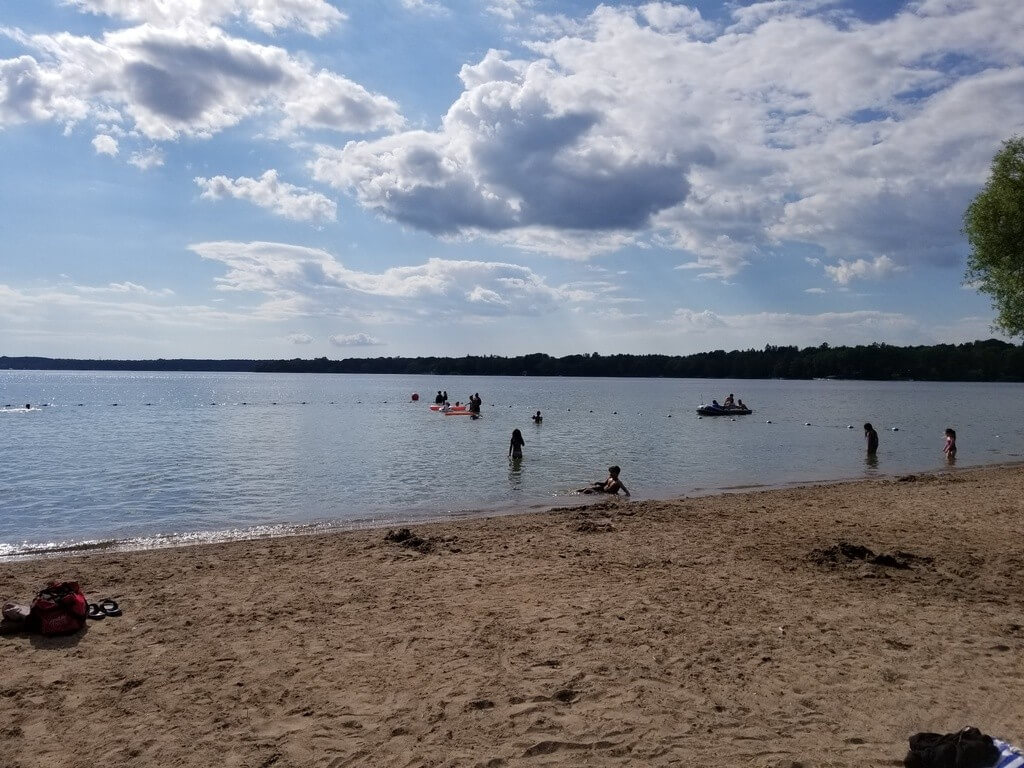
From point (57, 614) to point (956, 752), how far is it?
770cm

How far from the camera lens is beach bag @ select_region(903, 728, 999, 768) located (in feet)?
14.3

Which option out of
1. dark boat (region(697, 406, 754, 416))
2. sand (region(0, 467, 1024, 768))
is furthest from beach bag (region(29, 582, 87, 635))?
dark boat (region(697, 406, 754, 416))

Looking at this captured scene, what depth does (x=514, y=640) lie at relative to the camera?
22.8ft

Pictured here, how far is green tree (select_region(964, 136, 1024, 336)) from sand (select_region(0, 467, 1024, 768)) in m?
13.9

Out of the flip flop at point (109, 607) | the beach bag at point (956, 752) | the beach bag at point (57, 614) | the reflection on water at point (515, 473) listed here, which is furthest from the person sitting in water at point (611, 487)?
the beach bag at point (956, 752)

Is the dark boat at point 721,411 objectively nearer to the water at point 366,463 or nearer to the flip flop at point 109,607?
the water at point 366,463

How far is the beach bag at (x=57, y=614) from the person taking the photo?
7.21 metres

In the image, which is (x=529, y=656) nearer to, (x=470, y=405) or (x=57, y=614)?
(x=57, y=614)

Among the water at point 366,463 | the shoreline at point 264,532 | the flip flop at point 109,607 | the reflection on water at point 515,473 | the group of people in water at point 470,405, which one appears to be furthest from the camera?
the group of people in water at point 470,405

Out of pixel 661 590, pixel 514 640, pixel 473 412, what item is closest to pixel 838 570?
pixel 661 590

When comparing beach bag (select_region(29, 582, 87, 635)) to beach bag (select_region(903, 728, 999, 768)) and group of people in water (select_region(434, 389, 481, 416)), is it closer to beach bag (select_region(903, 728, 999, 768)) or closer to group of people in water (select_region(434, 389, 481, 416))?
beach bag (select_region(903, 728, 999, 768))

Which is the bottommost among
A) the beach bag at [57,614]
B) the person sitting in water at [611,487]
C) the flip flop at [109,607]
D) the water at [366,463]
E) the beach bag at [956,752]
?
the water at [366,463]

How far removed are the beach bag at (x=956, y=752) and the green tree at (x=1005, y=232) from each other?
2162 centimetres

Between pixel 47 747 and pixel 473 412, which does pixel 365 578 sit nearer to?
pixel 47 747
